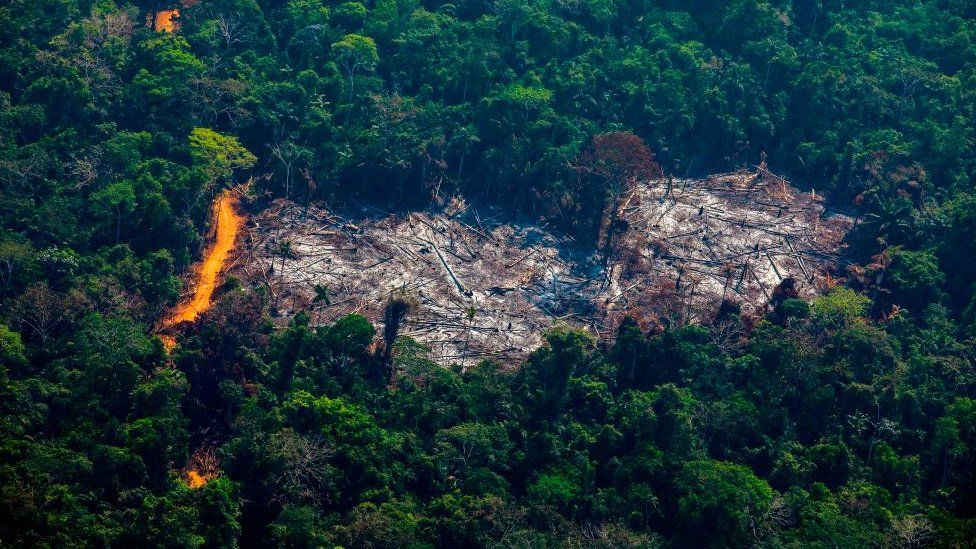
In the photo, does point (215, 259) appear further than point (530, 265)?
No

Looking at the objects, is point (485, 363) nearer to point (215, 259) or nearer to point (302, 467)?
point (302, 467)

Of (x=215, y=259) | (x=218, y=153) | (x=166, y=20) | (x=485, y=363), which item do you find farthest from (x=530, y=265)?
(x=166, y=20)

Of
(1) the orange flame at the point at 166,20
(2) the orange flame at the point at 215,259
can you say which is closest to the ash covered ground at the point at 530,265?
(2) the orange flame at the point at 215,259

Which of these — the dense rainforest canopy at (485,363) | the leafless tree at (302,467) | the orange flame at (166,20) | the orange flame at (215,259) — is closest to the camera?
the leafless tree at (302,467)

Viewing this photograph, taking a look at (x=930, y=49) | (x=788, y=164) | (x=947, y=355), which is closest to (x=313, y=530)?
(x=947, y=355)

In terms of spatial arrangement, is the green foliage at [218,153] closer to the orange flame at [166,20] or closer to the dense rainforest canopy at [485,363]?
the dense rainforest canopy at [485,363]

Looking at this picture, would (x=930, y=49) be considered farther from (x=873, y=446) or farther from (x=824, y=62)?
(x=873, y=446)
